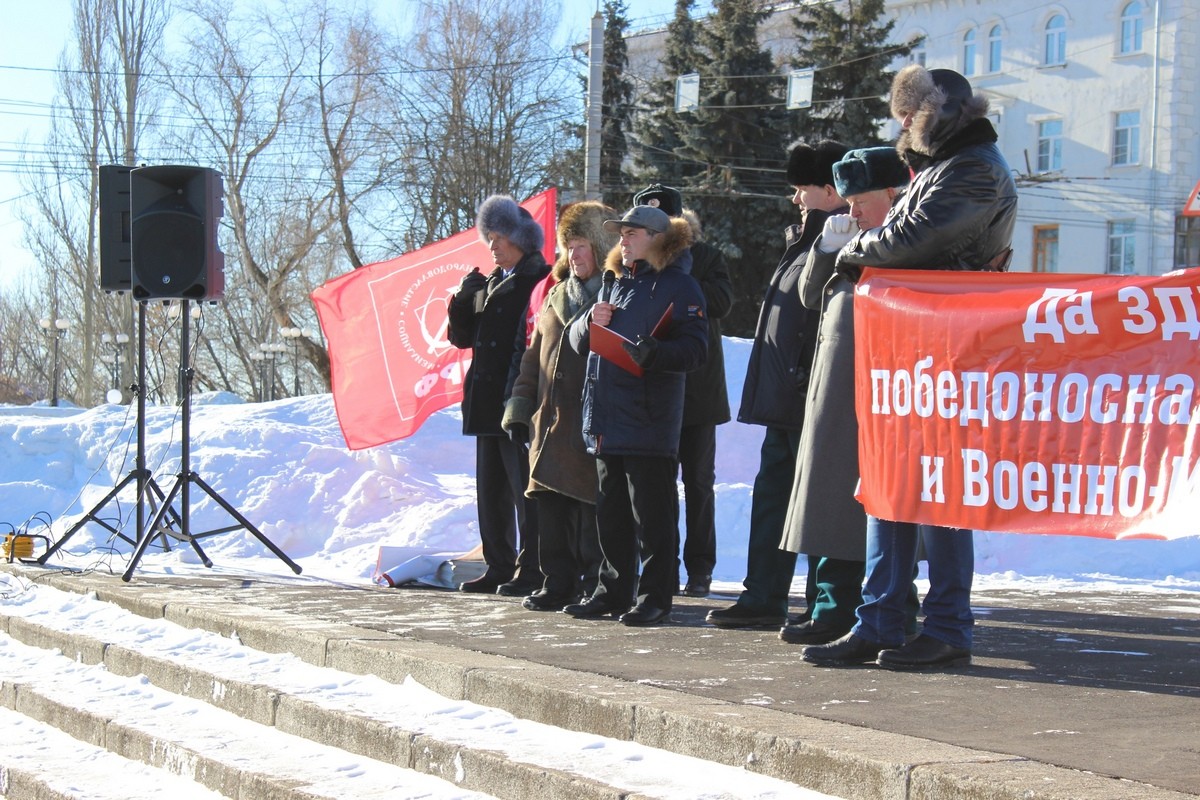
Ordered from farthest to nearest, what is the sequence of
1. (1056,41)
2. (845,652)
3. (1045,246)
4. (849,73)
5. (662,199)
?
(1045,246), (1056,41), (849,73), (662,199), (845,652)

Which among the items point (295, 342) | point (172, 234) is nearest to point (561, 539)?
point (172, 234)

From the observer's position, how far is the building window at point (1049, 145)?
47562 mm

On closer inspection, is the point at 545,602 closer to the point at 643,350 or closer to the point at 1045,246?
the point at 643,350

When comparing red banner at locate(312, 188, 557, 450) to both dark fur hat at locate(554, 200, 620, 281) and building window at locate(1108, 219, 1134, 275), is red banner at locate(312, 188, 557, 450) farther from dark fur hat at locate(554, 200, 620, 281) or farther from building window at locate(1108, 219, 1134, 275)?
building window at locate(1108, 219, 1134, 275)

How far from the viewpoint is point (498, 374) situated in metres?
7.88

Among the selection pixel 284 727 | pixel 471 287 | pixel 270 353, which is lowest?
pixel 284 727

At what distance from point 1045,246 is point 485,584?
43648 mm

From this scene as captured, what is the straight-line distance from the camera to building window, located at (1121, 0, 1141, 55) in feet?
148

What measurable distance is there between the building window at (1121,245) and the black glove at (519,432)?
41.5m

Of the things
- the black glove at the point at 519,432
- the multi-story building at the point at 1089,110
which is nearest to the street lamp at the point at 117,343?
the multi-story building at the point at 1089,110

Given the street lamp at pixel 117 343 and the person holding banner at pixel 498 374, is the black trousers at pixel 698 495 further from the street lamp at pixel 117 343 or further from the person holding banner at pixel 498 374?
the street lamp at pixel 117 343

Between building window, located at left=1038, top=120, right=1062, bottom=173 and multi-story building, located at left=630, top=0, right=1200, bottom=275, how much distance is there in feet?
0.13

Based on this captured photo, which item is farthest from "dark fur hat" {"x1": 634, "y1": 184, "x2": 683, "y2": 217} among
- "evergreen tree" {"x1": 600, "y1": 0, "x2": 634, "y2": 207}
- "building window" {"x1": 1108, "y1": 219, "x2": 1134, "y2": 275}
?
"building window" {"x1": 1108, "y1": 219, "x2": 1134, "y2": 275}

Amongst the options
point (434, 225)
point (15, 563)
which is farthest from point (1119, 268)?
point (15, 563)
